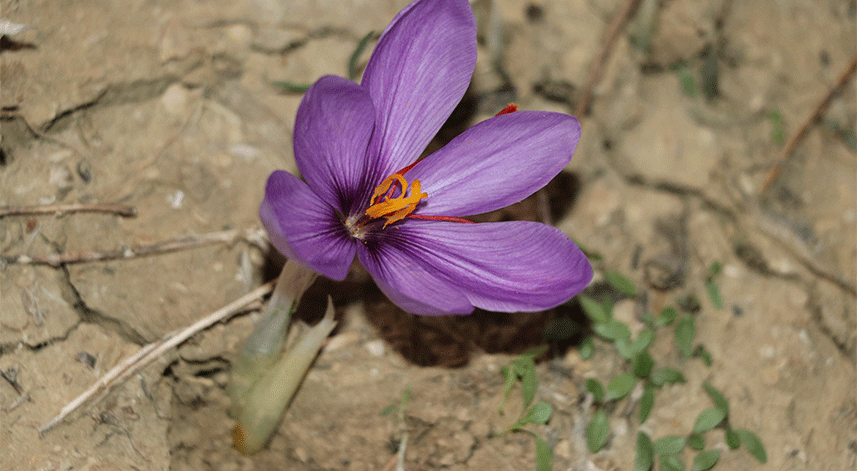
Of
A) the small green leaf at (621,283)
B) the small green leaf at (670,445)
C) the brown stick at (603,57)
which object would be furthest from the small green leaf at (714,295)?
the brown stick at (603,57)

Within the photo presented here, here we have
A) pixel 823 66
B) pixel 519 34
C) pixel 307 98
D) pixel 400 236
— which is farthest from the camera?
pixel 823 66

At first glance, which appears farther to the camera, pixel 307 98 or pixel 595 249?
pixel 595 249

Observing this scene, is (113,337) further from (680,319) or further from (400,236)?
(680,319)

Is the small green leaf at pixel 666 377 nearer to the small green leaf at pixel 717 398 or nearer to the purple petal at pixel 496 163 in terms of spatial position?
the small green leaf at pixel 717 398

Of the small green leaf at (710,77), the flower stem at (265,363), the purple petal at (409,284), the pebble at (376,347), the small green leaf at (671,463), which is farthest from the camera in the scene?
the small green leaf at (710,77)

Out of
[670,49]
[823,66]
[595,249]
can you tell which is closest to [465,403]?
[595,249]

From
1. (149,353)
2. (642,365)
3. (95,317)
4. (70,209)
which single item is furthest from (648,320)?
(70,209)

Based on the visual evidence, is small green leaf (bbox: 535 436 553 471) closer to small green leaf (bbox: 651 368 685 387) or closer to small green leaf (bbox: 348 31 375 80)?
small green leaf (bbox: 651 368 685 387)

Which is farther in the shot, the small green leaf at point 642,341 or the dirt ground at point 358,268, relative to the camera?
the small green leaf at point 642,341
